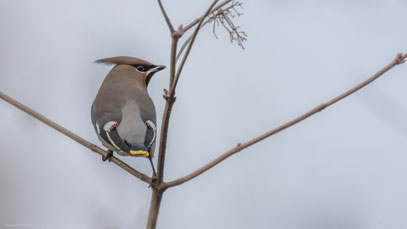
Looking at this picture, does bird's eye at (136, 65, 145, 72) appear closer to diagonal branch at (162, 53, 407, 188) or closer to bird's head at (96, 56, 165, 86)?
bird's head at (96, 56, 165, 86)

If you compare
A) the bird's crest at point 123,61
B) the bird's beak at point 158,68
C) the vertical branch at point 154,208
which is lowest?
the vertical branch at point 154,208

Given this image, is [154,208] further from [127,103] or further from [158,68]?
[158,68]

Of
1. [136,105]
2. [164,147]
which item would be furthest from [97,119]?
[164,147]

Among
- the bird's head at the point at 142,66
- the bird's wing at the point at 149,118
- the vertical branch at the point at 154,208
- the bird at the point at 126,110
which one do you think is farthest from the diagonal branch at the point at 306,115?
the bird's head at the point at 142,66

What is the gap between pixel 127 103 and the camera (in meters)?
3.90

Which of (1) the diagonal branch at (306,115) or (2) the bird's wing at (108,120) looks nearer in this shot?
(1) the diagonal branch at (306,115)

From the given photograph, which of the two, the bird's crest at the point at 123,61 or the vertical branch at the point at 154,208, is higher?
the bird's crest at the point at 123,61

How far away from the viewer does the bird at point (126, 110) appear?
11.4ft

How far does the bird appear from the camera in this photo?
3.48m

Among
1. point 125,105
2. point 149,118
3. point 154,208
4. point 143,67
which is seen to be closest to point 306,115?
point 154,208

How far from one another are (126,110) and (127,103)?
116 millimetres

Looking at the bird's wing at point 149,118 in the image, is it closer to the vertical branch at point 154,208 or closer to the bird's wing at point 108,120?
the bird's wing at point 108,120

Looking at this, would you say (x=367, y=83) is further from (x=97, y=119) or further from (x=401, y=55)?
(x=97, y=119)

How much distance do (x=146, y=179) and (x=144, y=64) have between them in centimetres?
195
